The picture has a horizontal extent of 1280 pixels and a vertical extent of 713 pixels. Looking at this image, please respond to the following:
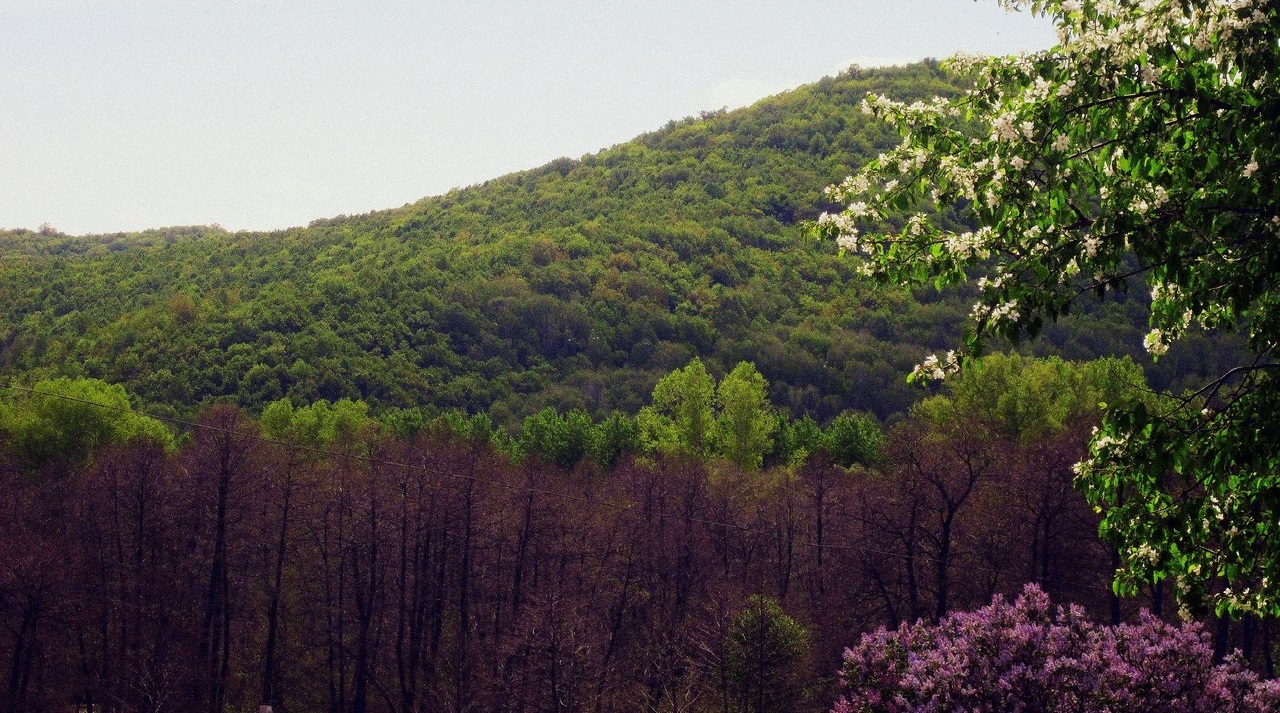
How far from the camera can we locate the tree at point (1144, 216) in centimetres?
813

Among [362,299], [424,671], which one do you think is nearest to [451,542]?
[424,671]

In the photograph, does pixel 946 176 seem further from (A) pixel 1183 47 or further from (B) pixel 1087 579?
(B) pixel 1087 579

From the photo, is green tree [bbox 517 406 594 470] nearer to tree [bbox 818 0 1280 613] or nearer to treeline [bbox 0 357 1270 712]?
treeline [bbox 0 357 1270 712]

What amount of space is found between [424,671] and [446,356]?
59.8 m

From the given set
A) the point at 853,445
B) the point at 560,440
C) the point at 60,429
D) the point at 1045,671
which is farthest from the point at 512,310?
the point at 1045,671

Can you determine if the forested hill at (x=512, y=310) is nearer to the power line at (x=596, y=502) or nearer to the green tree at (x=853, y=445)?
the green tree at (x=853, y=445)

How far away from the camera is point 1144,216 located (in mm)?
8406

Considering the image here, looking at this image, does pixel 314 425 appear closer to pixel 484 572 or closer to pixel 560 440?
pixel 560 440

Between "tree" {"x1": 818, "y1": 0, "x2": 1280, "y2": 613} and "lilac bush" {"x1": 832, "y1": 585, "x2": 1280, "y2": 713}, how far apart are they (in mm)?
14760

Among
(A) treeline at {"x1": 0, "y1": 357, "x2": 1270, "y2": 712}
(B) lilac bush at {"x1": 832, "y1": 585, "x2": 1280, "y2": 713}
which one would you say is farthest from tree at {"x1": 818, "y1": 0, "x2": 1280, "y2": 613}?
(A) treeline at {"x1": 0, "y1": 357, "x2": 1270, "y2": 712}

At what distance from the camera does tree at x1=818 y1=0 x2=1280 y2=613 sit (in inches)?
320

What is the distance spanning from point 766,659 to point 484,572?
17005 mm

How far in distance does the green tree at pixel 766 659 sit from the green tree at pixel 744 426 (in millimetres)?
34672

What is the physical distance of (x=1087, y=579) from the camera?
49.8m
